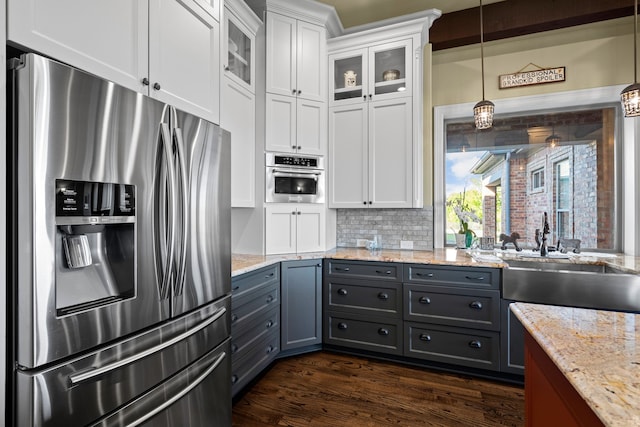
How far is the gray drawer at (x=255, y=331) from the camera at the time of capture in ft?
7.18

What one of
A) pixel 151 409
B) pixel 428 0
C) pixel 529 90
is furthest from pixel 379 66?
pixel 151 409

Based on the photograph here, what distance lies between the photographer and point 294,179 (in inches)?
122

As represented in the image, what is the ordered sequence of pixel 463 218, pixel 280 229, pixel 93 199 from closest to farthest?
pixel 93 199 → pixel 280 229 → pixel 463 218

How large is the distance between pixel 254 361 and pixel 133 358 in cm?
132

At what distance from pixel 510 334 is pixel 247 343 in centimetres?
191

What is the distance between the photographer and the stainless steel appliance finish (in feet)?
9.83

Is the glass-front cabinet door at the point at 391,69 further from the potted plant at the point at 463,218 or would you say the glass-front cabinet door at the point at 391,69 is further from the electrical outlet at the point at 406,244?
the electrical outlet at the point at 406,244

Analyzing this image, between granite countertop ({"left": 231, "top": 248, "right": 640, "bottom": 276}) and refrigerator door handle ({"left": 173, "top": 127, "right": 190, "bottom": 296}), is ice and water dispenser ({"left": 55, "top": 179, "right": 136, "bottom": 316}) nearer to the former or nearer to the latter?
refrigerator door handle ({"left": 173, "top": 127, "right": 190, "bottom": 296})

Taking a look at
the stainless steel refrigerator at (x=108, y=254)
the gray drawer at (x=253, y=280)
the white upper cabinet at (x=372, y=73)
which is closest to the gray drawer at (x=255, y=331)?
the gray drawer at (x=253, y=280)

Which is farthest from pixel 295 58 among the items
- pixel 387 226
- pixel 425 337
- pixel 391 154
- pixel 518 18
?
pixel 425 337

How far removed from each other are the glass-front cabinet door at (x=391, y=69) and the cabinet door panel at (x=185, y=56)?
5.61 feet

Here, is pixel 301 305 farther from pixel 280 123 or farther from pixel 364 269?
pixel 280 123

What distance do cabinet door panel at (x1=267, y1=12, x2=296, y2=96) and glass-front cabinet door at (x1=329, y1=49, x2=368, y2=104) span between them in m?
0.44

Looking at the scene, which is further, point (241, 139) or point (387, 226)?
point (387, 226)
